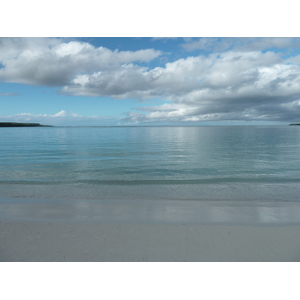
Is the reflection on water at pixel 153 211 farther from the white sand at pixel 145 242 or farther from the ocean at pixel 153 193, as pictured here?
the white sand at pixel 145 242

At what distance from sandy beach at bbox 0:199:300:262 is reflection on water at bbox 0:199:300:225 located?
0.11 feet

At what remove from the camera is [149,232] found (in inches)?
238

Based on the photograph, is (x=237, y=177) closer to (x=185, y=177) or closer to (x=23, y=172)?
(x=185, y=177)

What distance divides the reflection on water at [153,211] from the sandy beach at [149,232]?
0.03 meters

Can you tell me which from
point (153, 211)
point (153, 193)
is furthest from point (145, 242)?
point (153, 193)

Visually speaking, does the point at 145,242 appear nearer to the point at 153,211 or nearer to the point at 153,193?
the point at 153,211

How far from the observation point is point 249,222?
6926mm

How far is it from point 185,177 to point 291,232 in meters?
7.97

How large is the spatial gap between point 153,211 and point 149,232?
2.01m

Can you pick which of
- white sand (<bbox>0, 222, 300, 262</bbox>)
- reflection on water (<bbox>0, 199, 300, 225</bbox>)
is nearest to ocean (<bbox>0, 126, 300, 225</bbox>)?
reflection on water (<bbox>0, 199, 300, 225</bbox>)

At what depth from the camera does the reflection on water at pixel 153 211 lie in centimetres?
713

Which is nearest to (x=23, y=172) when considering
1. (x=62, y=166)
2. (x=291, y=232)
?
(x=62, y=166)

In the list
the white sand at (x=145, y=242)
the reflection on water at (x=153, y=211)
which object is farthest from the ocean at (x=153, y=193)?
the white sand at (x=145, y=242)
